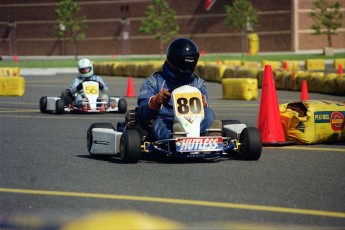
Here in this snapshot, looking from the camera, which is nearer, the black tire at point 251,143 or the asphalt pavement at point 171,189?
the asphalt pavement at point 171,189

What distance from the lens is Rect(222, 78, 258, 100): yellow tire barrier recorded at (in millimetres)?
22797

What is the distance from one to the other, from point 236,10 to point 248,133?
189 feet

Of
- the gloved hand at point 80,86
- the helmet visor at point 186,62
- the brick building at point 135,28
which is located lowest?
the gloved hand at point 80,86

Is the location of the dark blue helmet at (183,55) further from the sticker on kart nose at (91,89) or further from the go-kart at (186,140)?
the sticker on kart nose at (91,89)

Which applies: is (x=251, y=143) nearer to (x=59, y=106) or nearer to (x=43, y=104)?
(x=59, y=106)

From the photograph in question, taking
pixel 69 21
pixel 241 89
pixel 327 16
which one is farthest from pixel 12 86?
pixel 69 21

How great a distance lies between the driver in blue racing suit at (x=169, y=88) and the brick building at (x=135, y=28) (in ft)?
196

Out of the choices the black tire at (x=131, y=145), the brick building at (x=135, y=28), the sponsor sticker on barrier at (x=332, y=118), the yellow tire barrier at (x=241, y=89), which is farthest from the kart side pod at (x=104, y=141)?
the brick building at (x=135, y=28)

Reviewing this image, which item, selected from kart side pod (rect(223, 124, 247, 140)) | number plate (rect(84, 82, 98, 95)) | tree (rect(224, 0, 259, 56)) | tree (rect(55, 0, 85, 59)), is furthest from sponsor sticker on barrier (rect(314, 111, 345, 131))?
tree (rect(55, 0, 85, 59))

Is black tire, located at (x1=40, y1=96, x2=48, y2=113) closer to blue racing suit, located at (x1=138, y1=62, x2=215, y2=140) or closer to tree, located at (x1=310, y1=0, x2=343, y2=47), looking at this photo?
blue racing suit, located at (x1=138, y1=62, x2=215, y2=140)

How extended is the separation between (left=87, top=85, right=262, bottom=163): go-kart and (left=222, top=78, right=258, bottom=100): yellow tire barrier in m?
12.5

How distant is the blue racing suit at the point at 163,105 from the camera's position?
32.7ft

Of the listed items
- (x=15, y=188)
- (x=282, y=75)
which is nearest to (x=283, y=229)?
(x=15, y=188)

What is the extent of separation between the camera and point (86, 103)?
61.2 ft
